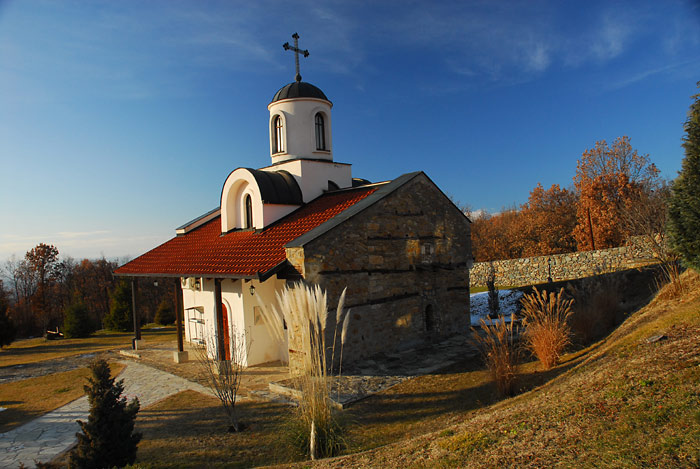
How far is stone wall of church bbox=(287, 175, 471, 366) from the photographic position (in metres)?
9.60

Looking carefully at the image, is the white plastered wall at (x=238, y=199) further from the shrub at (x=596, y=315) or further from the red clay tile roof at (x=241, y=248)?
the shrub at (x=596, y=315)

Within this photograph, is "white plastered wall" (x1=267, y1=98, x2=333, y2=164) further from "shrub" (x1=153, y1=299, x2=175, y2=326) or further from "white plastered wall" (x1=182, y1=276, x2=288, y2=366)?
"shrub" (x1=153, y1=299, x2=175, y2=326)

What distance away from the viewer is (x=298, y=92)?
1402cm

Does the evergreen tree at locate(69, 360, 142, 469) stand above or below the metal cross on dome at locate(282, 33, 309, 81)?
below

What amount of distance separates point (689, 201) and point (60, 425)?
1287 cm

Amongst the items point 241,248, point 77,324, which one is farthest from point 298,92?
point 77,324

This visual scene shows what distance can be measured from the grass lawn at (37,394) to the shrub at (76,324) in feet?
28.6

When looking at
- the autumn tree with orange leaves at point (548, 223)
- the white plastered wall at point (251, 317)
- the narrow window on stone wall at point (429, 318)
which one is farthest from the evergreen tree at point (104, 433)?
the autumn tree with orange leaves at point (548, 223)

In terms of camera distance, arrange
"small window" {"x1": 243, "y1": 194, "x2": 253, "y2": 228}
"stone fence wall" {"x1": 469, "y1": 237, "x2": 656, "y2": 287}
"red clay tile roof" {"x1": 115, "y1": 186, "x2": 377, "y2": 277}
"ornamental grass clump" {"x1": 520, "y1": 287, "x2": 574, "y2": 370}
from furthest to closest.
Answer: "stone fence wall" {"x1": 469, "y1": 237, "x2": 656, "y2": 287} < "small window" {"x1": 243, "y1": 194, "x2": 253, "y2": 228} < "red clay tile roof" {"x1": 115, "y1": 186, "x2": 377, "y2": 277} < "ornamental grass clump" {"x1": 520, "y1": 287, "x2": 574, "y2": 370}

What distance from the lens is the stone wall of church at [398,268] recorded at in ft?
31.5

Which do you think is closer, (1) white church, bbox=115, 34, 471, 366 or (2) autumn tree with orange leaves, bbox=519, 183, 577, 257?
(1) white church, bbox=115, 34, 471, 366

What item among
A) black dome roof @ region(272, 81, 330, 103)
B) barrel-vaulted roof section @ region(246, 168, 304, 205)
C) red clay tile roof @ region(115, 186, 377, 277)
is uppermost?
black dome roof @ region(272, 81, 330, 103)

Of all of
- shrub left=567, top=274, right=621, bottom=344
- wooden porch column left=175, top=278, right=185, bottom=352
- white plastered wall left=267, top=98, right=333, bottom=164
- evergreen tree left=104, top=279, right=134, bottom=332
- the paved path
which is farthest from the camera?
evergreen tree left=104, top=279, right=134, bottom=332

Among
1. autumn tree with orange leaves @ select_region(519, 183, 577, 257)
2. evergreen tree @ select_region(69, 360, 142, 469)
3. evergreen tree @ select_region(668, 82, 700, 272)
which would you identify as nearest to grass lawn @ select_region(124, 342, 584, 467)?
evergreen tree @ select_region(69, 360, 142, 469)
